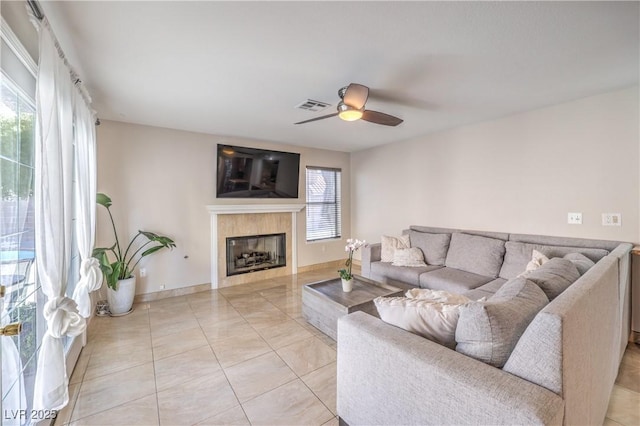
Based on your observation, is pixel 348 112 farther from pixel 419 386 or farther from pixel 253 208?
pixel 253 208

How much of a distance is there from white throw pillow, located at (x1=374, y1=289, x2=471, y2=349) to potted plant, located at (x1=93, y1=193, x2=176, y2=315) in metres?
3.14

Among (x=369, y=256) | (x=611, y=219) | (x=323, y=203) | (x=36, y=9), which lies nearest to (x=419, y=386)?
(x=36, y=9)

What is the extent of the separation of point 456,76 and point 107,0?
2.47 meters

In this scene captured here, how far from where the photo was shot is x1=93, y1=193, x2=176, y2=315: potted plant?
10.2 ft

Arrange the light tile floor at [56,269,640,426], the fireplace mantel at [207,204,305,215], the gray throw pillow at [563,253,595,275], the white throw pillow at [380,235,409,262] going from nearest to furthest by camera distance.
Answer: the light tile floor at [56,269,640,426] → the gray throw pillow at [563,253,595,275] → the white throw pillow at [380,235,409,262] → the fireplace mantel at [207,204,305,215]

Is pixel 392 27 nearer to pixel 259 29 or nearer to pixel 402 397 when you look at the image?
pixel 259 29

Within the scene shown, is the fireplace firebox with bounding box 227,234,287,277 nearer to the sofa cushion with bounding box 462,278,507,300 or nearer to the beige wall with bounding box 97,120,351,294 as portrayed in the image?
the beige wall with bounding box 97,120,351,294

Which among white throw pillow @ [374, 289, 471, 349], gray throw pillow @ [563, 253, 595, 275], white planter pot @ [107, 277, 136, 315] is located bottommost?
white planter pot @ [107, 277, 136, 315]

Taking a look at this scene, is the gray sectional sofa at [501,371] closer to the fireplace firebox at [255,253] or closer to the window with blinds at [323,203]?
the fireplace firebox at [255,253]

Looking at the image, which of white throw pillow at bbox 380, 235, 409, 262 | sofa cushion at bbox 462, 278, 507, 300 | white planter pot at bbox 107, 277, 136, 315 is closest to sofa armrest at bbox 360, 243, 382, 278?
white throw pillow at bbox 380, 235, 409, 262

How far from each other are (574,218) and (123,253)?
213 inches

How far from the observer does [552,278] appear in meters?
1.55

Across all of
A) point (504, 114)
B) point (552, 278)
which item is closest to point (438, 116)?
point (504, 114)

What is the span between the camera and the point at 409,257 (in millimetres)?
3709
